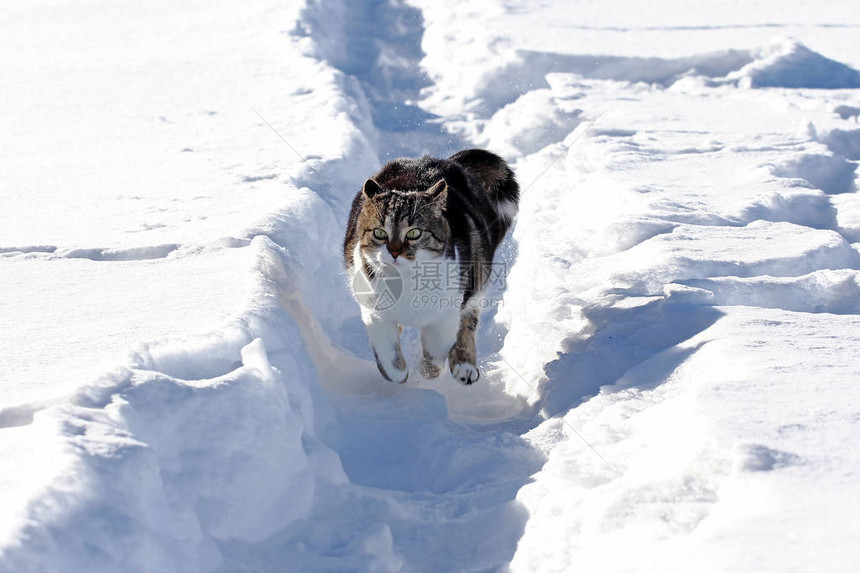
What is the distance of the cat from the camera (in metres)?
3.39

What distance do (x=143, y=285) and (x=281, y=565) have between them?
1.66m

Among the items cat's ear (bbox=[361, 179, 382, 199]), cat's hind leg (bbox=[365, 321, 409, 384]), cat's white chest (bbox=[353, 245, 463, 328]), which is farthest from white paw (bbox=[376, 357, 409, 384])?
cat's ear (bbox=[361, 179, 382, 199])

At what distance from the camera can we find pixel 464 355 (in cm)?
398

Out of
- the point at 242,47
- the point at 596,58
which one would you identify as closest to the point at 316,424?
the point at 596,58

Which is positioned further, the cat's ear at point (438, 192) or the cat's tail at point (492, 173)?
the cat's tail at point (492, 173)

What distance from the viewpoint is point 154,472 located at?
7.60 feet

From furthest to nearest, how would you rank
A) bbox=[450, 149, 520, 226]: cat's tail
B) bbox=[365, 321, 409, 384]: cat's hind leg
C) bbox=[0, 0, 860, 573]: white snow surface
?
bbox=[450, 149, 520, 226]: cat's tail, bbox=[365, 321, 409, 384]: cat's hind leg, bbox=[0, 0, 860, 573]: white snow surface

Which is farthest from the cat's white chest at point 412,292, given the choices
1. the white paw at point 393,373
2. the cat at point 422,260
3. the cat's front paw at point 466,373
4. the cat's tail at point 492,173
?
the cat's tail at point 492,173

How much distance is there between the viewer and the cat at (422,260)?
339 centimetres

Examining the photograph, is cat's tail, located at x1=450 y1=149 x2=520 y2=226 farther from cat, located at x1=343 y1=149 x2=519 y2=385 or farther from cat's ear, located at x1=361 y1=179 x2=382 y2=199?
cat's ear, located at x1=361 y1=179 x2=382 y2=199

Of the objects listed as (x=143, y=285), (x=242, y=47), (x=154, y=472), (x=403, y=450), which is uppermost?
(x=154, y=472)

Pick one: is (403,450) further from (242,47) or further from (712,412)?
(242,47)

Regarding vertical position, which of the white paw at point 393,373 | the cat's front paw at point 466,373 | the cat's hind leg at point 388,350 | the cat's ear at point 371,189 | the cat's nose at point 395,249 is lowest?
the cat's front paw at point 466,373

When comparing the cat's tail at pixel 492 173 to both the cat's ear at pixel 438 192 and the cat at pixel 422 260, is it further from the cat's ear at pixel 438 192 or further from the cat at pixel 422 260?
the cat's ear at pixel 438 192
